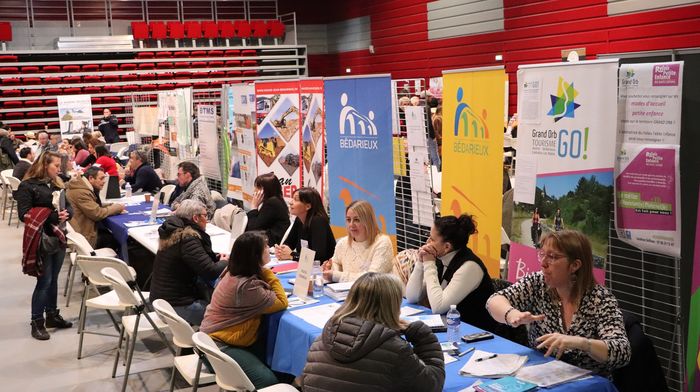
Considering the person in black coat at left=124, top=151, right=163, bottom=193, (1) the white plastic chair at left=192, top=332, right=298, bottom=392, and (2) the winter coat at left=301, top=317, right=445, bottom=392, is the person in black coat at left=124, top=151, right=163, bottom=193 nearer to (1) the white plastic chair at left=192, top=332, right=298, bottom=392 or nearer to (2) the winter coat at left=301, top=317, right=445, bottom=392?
(1) the white plastic chair at left=192, top=332, right=298, bottom=392

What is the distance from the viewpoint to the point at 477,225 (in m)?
4.37

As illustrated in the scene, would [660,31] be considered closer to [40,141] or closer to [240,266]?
[240,266]

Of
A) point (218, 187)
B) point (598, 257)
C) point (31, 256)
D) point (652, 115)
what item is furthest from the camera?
point (218, 187)

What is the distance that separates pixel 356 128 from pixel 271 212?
47.6 inches

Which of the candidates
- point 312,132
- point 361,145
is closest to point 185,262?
point 361,145

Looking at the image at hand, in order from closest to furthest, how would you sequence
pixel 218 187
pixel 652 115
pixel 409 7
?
pixel 652 115 → pixel 218 187 → pixel 409 7

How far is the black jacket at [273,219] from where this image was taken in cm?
599

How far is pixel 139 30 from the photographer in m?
18.3

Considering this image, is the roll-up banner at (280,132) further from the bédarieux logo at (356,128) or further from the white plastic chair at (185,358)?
the white plastic chair at (185,358)

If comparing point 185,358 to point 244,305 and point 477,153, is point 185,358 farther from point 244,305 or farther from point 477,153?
point 477,153

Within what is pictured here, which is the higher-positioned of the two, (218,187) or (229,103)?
(229,103)

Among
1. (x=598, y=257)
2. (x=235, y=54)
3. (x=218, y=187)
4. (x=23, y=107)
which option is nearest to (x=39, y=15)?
(x=23, y=107)

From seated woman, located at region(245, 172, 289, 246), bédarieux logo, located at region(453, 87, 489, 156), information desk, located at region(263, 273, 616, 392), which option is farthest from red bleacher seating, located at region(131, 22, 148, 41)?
information desk, located at region(263, 273, 616, 392)

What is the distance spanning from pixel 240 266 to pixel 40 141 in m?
11.2
